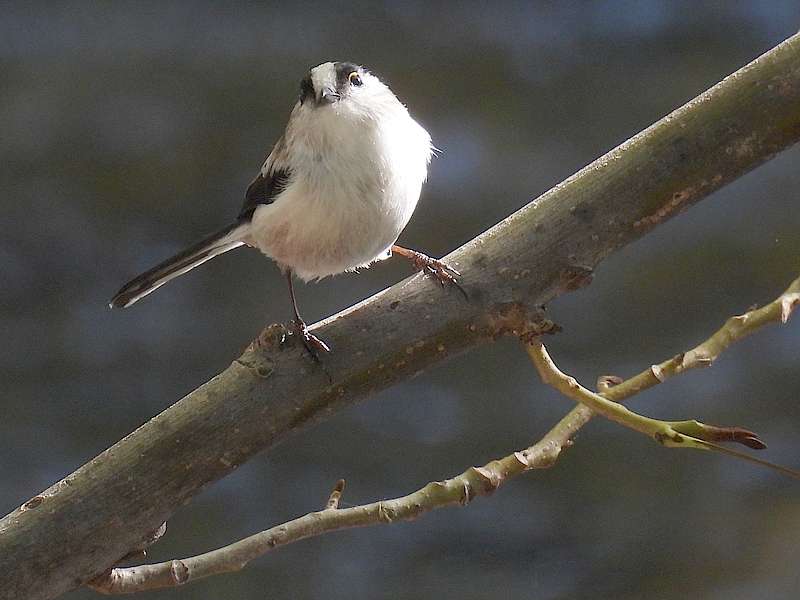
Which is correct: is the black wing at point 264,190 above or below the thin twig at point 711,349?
above

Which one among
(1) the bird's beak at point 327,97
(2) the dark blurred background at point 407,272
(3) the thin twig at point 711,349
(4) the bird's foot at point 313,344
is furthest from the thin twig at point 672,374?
(2) the dark blurred background at point 407,272

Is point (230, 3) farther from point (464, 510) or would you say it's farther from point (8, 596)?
point (8, 596)

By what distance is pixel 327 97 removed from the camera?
68 cm

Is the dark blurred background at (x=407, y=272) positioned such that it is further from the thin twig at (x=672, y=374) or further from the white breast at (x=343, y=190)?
the thin twig at (x=672, y=374)

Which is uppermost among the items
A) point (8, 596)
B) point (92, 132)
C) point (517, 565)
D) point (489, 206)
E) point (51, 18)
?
point (51, 18)

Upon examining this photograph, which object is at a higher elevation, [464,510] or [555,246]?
Result: [464,510]

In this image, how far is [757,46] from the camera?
4.38 ft

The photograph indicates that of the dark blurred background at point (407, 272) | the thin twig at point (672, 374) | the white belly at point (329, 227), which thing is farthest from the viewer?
the dark blurred background at point (407, 272)

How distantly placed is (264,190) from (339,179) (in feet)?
0.29

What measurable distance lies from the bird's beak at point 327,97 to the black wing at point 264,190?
6 cm

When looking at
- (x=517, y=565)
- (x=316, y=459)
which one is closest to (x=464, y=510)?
(x=517, y=565)

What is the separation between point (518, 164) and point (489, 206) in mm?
76

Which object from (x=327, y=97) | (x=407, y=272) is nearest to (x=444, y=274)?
(x=327, y=97)

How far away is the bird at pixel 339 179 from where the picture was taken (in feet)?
2.16
